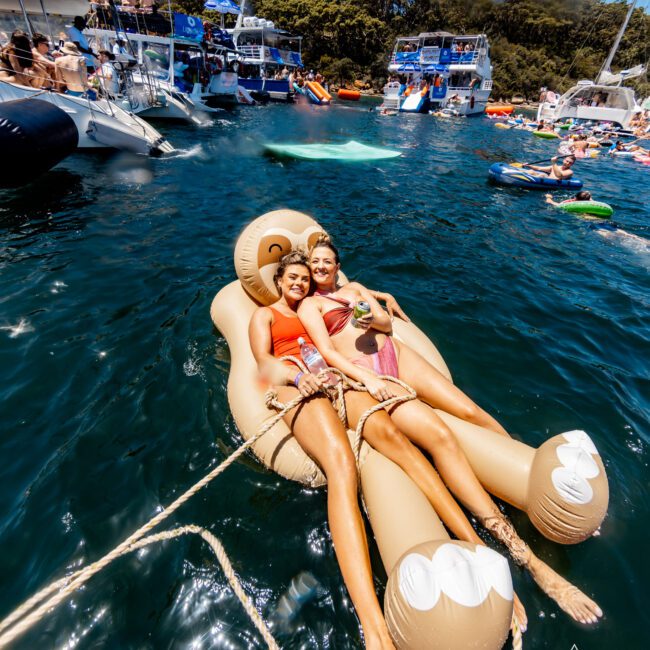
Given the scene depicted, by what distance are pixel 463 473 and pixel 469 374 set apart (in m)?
1.96

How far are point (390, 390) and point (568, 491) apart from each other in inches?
51.2

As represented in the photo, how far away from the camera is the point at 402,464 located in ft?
8.79

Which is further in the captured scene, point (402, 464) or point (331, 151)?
point (331, 151)

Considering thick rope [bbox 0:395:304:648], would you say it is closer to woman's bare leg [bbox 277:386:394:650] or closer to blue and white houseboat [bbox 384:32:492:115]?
woman's bare leg [bbox 277:386:394:650]

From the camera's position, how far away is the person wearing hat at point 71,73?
10.8 meters

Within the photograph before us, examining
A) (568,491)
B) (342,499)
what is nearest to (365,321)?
(342,499)

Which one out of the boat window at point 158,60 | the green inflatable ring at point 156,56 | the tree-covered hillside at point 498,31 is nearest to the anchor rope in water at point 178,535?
the boat window at point 158,60

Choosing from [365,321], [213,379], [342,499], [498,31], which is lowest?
[213,379]

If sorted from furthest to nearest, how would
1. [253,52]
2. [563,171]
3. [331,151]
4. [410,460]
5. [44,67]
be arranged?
[253,52], [331,151], [563,171], [44,67], [410,460]

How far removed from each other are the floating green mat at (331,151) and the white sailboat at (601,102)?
20.7 meters

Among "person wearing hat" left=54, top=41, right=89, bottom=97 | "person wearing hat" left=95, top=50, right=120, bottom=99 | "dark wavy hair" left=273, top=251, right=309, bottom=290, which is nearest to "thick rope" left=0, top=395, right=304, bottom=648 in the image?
"dark wavy hair" left=273, top=251, right=309, bottom=290

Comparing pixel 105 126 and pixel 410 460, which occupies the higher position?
pixel 105 126

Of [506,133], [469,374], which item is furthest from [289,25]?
[469,374]

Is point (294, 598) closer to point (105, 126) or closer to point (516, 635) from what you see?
point (516, 635)
